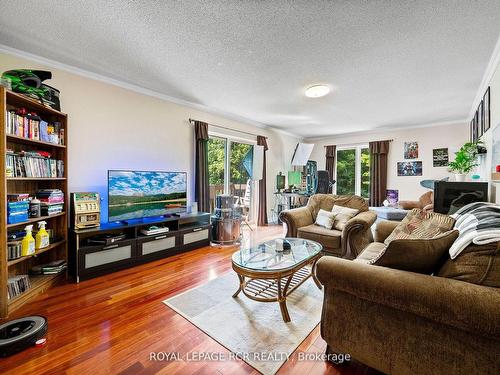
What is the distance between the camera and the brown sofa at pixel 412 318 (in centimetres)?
94

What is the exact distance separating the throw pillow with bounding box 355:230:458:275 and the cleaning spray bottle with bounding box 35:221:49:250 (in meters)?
2.87

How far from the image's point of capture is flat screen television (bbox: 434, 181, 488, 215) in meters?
2.56

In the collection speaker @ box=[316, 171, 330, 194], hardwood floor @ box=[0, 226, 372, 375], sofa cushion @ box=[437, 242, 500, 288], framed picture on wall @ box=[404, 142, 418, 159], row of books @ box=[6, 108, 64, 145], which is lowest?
hardwood floor @ box=[0, 226, 372, 375]

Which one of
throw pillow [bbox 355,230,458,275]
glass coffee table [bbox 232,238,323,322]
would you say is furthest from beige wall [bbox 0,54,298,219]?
throw pillow [bbox 355,230,458,275]

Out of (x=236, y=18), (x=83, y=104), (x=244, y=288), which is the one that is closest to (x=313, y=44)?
(x=236, y=18)

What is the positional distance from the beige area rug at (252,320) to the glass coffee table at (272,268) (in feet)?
0.30

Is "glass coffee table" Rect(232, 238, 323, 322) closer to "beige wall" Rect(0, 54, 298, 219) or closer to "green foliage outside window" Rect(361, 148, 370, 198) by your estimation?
"beige wall" Rect(0, 54, 298, 219)

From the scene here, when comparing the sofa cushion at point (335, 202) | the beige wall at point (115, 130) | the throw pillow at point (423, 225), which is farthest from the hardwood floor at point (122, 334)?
the sofa cushion at point (335, 202)

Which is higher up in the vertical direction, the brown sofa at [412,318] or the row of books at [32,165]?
the row of books at [32,165]

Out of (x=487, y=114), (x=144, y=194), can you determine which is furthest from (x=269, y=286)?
(x=487, y=114)

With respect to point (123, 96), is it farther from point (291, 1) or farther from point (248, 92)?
point (291, 1)

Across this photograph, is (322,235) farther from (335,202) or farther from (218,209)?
(218,209)

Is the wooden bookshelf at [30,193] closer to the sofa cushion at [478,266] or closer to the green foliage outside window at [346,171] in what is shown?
the sofa cushion at [478,266]

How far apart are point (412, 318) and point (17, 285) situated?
2932 millimetres
